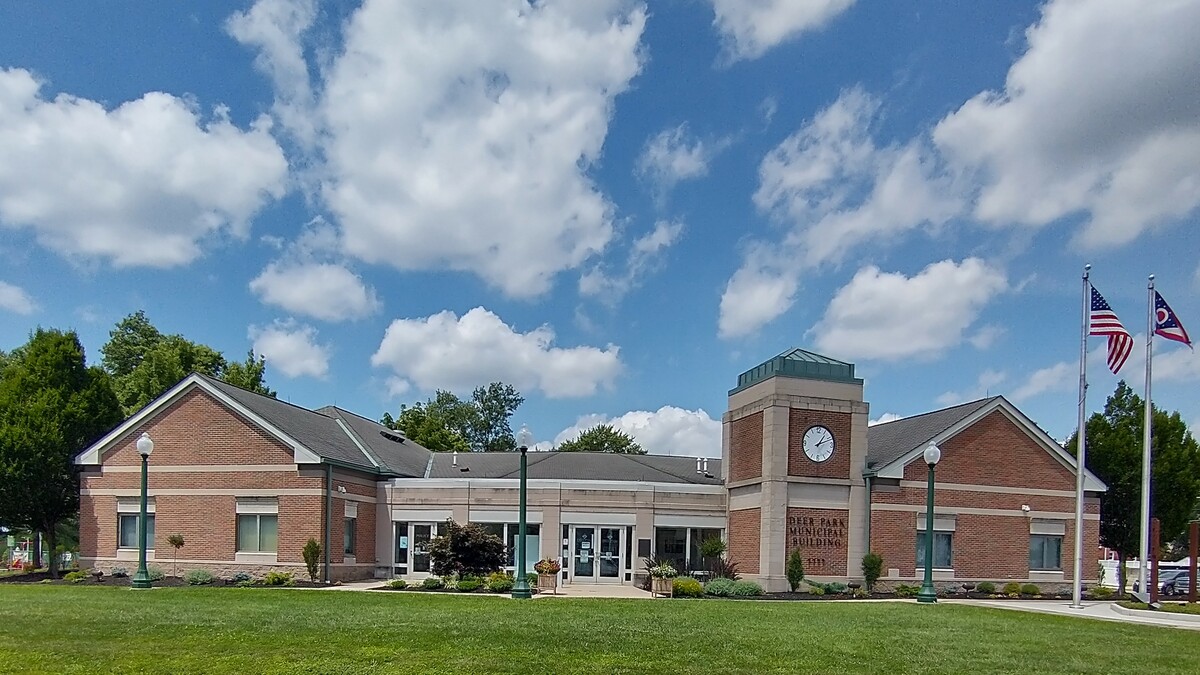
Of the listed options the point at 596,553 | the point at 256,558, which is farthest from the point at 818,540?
the point at 256,558

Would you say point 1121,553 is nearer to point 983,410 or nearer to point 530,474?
point 983,410

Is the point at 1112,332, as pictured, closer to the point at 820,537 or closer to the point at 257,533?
the point at 820,537

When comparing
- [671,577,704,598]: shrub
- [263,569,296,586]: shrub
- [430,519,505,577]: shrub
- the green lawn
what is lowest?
[263,569,296,586]: shrub

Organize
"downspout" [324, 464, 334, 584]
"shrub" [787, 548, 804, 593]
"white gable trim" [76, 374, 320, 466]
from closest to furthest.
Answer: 1. "downspout" [324, 464, 334, 584]
2. "shrub" [787, 548, 804, 593]
3. "white gable trim" [76, 374, 320, 466]

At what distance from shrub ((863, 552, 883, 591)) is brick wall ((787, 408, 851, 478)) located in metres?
2.82

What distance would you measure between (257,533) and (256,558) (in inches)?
33.2

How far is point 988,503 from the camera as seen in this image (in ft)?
105

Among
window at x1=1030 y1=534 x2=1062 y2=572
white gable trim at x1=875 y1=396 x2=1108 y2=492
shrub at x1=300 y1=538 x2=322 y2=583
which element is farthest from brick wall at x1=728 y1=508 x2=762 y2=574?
shrub at x1=300 y1=538 x2=322 y2=583

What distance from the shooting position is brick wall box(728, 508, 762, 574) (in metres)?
31.1

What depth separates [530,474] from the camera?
121ft

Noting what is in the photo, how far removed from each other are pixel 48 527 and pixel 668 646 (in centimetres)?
3021

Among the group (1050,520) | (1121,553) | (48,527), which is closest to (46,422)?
(48,527)

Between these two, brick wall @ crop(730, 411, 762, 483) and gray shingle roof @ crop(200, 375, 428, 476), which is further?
brick wall @ crop(730, 411, 762, 483)

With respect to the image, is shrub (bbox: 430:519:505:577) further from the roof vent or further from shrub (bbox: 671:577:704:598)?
the roof vent
